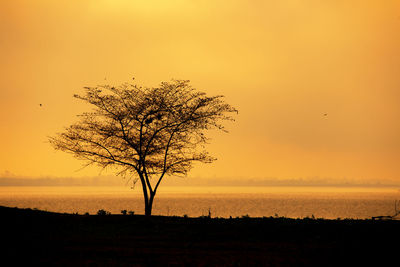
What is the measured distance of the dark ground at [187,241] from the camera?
2362 centimetres

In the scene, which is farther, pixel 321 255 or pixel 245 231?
pixel 245 231

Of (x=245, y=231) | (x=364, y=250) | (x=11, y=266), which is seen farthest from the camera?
(x=245, y=231)

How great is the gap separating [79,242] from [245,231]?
10216 mm

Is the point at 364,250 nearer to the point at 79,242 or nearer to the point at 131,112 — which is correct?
the point at 79,242

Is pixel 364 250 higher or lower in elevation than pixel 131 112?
lower

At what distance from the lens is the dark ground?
23625 millimetres

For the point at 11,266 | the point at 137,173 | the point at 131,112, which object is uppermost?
the point at 131,112

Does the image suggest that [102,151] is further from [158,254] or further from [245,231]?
[158,254]

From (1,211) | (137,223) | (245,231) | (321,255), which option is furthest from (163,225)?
(321,255)

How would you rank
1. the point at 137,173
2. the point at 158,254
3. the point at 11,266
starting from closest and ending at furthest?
the point at 11,266 < the point at 158,254 < the point at 137,173

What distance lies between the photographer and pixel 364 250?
87.4 feet

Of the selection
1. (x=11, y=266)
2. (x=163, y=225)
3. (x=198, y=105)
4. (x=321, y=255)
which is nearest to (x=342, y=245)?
(x=321, y=255)

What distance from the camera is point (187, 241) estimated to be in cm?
2961

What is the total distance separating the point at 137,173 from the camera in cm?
4734
